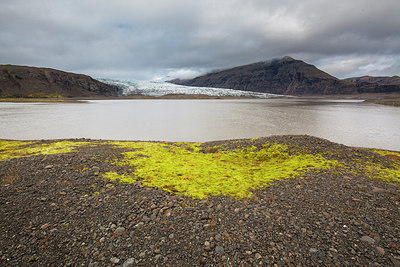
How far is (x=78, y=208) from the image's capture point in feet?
16.9

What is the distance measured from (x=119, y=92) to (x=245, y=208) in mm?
215836

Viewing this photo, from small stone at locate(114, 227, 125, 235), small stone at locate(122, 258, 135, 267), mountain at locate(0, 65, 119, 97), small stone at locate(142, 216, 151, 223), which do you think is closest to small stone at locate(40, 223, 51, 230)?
small stone at locate(114, 227, 125, 235)

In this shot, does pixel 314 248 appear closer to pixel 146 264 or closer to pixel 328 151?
pixel 146 264

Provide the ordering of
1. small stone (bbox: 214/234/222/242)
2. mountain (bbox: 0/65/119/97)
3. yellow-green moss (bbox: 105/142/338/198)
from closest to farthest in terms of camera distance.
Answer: small stone (bbox: 214/234/222/242)
yellow-green moss (bbox: 105/142/338/198)
mountain (bbox: 0/65/119/97)

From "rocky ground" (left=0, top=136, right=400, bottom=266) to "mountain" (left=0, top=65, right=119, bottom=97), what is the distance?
170720 millimetres

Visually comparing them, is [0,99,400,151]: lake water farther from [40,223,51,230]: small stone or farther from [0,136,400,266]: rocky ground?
[40,223,51,230]: small stone

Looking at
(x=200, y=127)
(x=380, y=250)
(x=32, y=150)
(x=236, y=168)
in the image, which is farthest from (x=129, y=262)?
(x=200, y=127)

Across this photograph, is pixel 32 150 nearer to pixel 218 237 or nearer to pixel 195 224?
pixel 195 224

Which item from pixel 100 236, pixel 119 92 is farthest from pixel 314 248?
pixel 119 92

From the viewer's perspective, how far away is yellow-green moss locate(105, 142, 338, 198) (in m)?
6.42

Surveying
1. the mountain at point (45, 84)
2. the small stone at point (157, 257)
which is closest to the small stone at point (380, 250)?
the small stone at point (157, 257)

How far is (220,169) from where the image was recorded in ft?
27.3

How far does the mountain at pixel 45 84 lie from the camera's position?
138500 mm

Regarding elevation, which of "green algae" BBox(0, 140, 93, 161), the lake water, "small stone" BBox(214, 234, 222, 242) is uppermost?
"small stone" BBox(214, 234, 222, 242)
